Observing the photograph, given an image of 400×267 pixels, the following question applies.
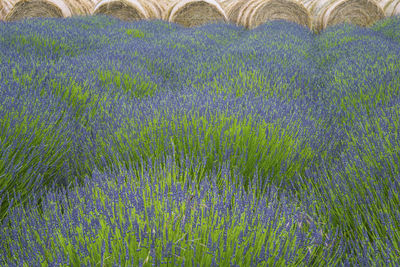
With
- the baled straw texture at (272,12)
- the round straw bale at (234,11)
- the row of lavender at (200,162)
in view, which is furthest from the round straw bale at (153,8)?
the row of lavender at (200,162)

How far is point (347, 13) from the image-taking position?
9109mm

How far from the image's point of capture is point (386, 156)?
1.70 m

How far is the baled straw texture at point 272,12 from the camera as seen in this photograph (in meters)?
9.08

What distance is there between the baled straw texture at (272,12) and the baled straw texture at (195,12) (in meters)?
0.65

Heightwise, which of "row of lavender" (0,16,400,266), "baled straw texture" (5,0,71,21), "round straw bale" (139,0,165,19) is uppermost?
"round straw bale" (139,0,165,19)

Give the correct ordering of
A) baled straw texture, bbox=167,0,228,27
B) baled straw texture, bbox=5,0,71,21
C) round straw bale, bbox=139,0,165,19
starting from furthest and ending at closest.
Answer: round straw bale, bbox=139,0,165,19
baled straw texture, bbox=167,0,228,27
baled straw texture, bbox=5,0,71,21

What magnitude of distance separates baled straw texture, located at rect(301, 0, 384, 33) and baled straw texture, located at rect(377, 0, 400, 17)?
145 millimetres

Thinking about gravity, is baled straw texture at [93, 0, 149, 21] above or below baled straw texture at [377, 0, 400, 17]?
below

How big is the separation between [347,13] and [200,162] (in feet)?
27.8

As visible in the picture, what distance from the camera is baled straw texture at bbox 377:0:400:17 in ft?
28.2

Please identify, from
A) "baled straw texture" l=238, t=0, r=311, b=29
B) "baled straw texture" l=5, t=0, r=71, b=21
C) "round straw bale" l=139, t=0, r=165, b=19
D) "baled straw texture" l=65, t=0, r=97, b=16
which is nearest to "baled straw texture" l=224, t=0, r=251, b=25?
"baled straw texture" l=238, t=0, r=311, b=29

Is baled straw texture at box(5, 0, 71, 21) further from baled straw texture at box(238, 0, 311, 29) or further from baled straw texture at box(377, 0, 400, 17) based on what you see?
baled straw texture at box(377, 0, 400, 17)

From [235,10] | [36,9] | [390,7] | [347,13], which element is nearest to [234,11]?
[235,10]

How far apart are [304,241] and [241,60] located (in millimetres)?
3256
